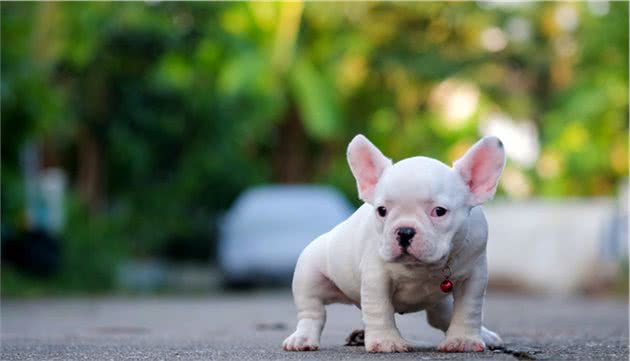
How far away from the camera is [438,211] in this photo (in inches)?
232

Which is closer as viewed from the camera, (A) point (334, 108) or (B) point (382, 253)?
(B) point (382, 253)

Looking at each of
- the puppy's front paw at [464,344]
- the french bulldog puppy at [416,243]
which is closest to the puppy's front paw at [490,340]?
the french bulldog puppy at [416,243]

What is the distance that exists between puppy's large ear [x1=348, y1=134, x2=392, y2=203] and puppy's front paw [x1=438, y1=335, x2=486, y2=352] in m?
0.70

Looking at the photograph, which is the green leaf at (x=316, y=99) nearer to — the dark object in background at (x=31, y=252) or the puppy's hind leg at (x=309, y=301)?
the dark object in background at (x=31, y=252)

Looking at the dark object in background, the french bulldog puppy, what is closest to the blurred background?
the dark object in background

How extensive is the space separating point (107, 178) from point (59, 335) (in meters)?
21.0

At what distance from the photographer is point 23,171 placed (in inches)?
834

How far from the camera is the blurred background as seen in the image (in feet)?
70.2

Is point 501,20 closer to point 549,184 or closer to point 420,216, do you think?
point 549,184

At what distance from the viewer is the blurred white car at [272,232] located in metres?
23.9

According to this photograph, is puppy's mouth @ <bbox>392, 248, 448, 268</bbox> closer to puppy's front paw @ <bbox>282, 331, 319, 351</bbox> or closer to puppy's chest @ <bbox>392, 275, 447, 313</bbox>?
puppy's chest @ <bbox>392, 275, 447, 313</bbox>

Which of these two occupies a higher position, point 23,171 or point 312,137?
point 312,137

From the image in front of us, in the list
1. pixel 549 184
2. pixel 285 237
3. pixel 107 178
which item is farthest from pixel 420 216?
pixel 549 184

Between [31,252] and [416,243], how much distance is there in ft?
51.9
